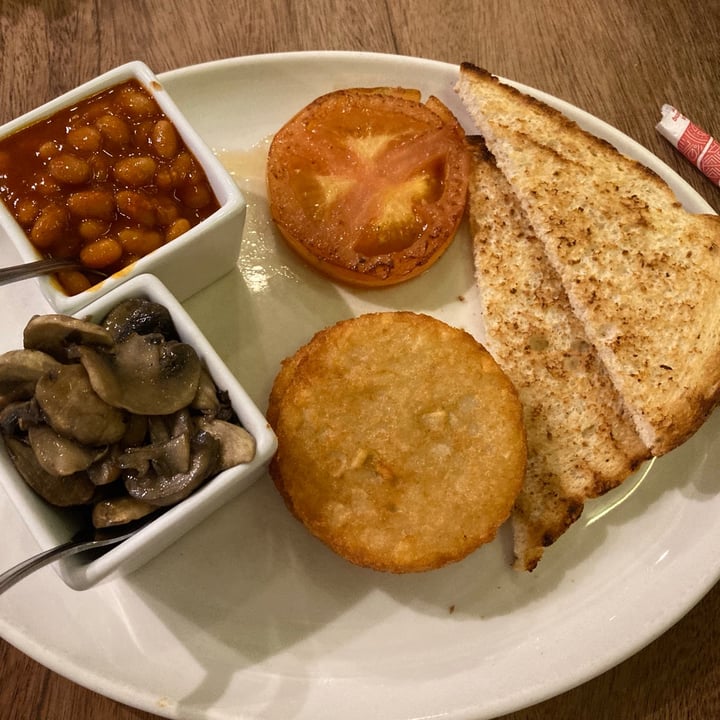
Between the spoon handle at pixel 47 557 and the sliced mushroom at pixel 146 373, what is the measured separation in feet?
1.06

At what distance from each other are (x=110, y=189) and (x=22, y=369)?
633mm

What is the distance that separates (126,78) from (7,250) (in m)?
0.75

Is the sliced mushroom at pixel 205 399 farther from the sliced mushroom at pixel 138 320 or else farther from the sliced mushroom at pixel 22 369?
the sliced mushroom at pixel 22 369

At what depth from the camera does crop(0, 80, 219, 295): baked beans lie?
1.84 metres

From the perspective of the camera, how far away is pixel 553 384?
2.30 meters

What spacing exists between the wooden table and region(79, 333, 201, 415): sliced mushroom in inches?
67.3

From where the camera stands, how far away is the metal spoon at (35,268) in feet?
5.73

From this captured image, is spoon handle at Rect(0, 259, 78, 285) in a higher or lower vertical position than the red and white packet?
higher

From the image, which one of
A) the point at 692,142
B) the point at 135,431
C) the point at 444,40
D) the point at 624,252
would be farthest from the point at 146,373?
the point at 692,142

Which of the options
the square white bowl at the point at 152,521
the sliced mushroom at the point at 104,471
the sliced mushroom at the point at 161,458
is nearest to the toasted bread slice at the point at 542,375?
the square white bowl at the point at 152,521

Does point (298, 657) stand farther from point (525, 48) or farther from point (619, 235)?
point (525, 48)

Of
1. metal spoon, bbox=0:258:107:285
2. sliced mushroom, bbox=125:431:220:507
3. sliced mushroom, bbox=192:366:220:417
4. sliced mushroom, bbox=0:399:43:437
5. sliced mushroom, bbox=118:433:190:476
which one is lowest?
sliced mushroom, bbox=125:431:220:507

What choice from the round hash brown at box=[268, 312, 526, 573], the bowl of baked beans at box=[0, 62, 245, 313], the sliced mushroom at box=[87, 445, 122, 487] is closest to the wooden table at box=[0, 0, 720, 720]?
the bowl of baked beans at box=[0, 62, 245, 313]

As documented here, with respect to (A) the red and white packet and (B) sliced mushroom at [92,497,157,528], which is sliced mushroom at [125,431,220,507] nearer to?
(B) sliced mushroom at [92,497,157,528]
